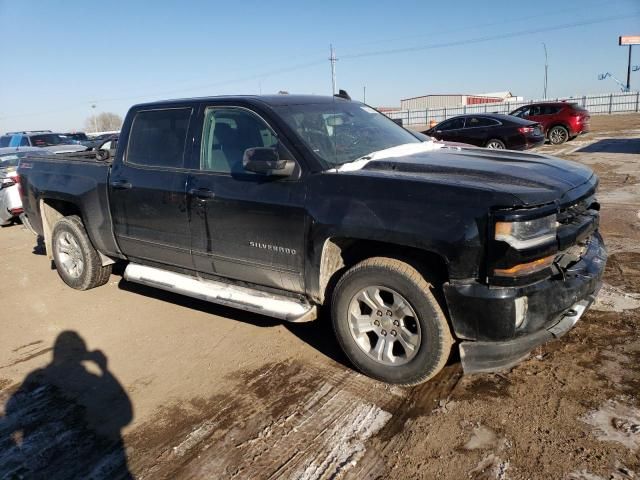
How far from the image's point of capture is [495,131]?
15086mm

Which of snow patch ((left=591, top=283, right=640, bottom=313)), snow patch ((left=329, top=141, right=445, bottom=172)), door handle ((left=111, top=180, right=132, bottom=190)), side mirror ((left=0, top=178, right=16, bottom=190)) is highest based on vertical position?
snow patch ((left=329, top=141, right=445, bottom=172))

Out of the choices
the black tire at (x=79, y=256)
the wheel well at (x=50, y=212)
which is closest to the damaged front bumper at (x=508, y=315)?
the black tire at (x=79, y=256)

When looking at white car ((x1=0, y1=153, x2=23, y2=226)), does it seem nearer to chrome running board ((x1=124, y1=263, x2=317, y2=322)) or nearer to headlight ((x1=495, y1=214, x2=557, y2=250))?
chrome running board ((x1=124, y1=263, x2=317, y2=322))

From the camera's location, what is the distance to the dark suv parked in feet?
48.3

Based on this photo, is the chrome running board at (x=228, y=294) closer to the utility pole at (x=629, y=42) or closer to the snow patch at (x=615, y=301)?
the snow patch at (x=615, y=301)

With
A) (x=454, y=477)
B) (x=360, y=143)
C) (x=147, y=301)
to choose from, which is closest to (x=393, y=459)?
(x=454, y=477)

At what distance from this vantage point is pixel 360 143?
3881 mm

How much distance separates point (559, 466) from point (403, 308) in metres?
1.14

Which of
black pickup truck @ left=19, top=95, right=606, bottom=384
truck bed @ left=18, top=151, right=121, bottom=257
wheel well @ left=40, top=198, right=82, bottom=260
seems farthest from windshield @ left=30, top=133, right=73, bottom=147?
black pickup truck @ left=19, top=95, right=606, bottom=384

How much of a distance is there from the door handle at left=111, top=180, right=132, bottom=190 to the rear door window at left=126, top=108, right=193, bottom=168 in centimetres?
20

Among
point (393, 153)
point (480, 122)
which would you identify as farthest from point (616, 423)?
point (480, 122)

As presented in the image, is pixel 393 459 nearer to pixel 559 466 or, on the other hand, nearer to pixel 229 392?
pixel 559 466

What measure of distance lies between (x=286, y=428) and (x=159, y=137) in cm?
273

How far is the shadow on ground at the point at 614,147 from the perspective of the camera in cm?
1498
